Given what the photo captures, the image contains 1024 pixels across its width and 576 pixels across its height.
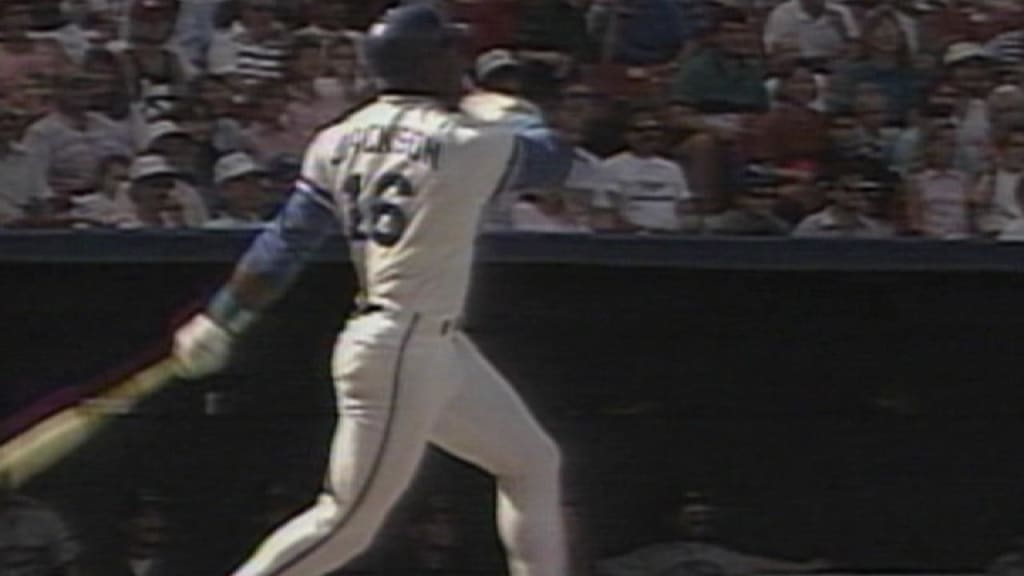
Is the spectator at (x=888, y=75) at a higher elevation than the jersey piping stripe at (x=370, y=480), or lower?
higher

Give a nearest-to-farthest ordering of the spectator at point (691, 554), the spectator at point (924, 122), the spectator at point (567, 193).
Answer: the spectator at point (691, 554), the spectator at point (567, 193), the spectator at point (924, 122)

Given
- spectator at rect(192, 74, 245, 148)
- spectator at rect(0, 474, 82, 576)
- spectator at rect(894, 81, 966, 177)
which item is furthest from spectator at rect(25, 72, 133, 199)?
spectator at rect(894, 81, 966, 177)

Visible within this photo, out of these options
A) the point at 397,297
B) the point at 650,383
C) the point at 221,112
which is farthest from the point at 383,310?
the point at 221,112

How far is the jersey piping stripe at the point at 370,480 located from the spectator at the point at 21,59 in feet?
6.72

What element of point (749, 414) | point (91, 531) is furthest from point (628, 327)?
point (91, 531)

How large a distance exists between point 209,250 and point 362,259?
96 cm

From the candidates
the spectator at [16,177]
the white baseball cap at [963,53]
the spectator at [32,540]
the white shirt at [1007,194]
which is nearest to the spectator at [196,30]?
the spectator at [16,177]

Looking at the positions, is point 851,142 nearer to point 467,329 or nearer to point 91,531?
point 467,329

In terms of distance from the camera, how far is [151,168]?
6.57 m

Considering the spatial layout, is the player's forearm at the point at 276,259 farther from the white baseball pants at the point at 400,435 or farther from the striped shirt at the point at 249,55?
the striped shirt at the point at 249,55

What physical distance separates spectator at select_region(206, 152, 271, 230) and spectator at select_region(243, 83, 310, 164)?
7 cm

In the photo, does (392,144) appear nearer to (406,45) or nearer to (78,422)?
(406,45)

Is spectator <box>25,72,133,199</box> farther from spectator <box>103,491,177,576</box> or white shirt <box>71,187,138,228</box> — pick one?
spectator <box>103,491,177,576</box>

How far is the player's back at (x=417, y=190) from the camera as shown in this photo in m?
5.12
